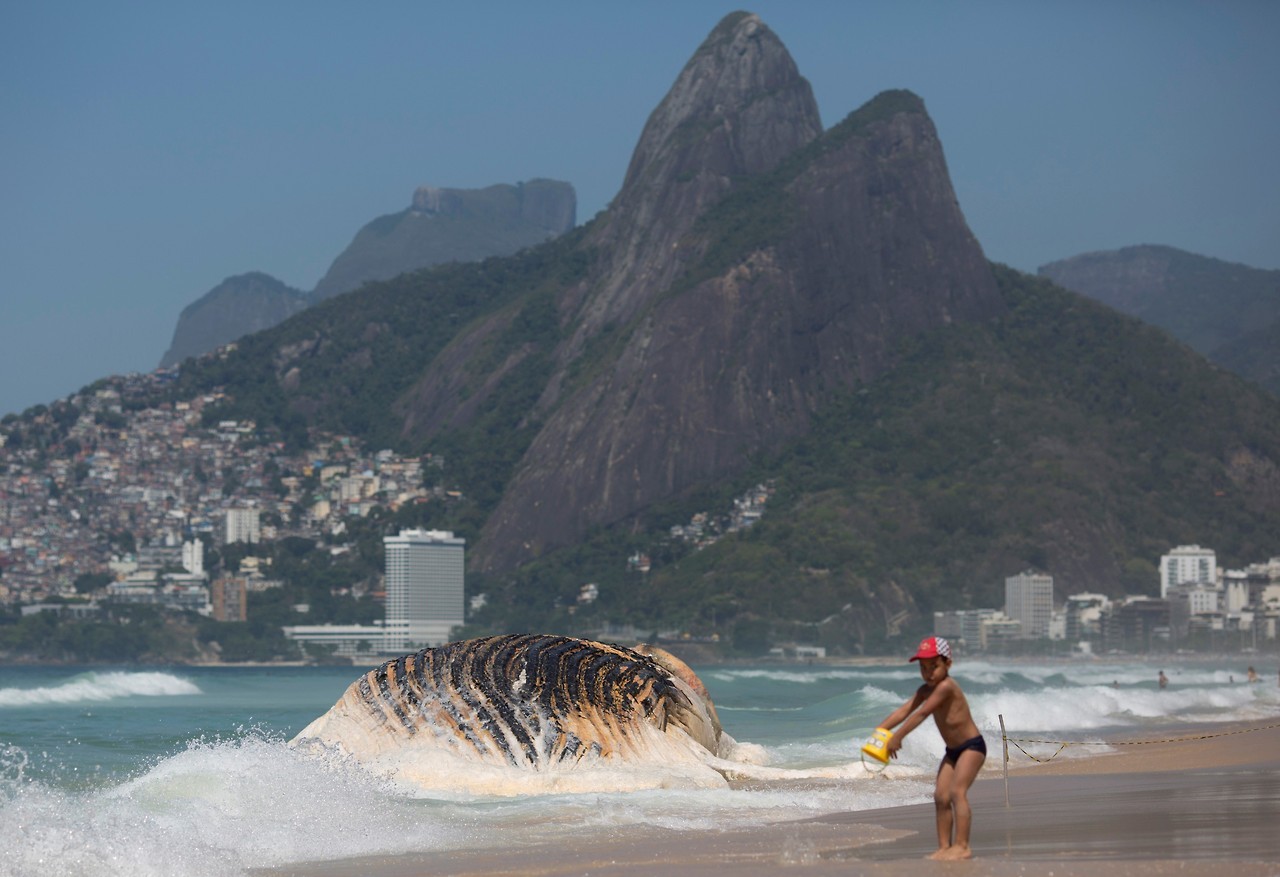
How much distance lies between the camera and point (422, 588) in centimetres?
13825

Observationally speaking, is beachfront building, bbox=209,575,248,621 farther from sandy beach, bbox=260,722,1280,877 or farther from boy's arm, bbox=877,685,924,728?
boy's arm, bbox=877,685,924,728

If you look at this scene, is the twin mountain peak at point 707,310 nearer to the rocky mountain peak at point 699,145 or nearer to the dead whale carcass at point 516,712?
the rocky mountain peak at point 699,145

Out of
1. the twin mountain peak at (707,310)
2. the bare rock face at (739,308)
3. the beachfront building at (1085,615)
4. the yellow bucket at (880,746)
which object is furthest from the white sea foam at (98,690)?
the twin mountain peak at (707,310)

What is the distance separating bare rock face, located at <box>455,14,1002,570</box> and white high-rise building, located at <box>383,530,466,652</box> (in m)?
4.14

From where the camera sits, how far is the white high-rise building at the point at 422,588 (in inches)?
5413

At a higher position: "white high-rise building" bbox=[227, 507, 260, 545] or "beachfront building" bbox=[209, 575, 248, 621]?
"white high-rise building" bbox=[227, 507, 260, 545]

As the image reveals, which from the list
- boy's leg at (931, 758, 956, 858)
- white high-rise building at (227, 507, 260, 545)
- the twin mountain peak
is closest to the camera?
boy's leg at (931, 758, 956, 858)

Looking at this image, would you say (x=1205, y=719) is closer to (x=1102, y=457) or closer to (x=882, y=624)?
(x=882, y=624)

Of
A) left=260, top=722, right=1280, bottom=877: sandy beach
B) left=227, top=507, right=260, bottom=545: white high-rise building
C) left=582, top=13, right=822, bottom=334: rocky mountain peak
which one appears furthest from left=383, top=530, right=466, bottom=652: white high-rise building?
left=260, top=722, right=1280, bottom=877: sandy beach

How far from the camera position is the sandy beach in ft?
33.7

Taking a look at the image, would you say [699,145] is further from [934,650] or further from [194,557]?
[934,650]

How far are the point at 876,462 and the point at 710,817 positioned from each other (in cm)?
12778

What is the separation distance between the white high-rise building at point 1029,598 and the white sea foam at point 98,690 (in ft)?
247

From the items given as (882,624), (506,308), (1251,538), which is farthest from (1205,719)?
(506,308)
